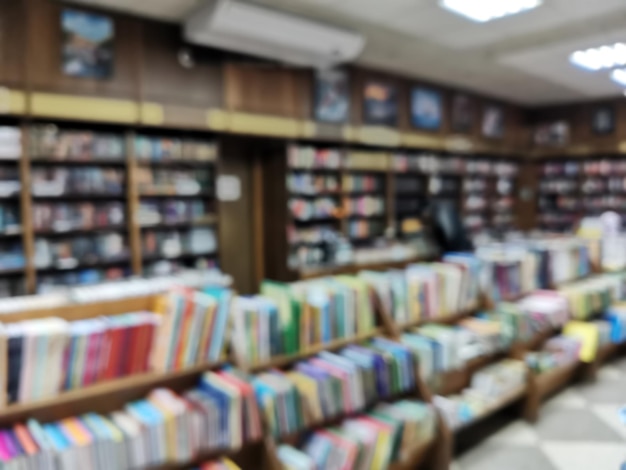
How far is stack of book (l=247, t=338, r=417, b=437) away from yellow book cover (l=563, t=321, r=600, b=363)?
208cm

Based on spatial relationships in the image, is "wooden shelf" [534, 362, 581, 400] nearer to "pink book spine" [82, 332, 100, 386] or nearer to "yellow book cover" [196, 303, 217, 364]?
"yellow book cover" [196, 303, 217, 364]

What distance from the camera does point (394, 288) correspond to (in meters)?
2.68

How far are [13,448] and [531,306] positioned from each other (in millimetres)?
3315

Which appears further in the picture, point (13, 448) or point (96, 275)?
point (96, 275)

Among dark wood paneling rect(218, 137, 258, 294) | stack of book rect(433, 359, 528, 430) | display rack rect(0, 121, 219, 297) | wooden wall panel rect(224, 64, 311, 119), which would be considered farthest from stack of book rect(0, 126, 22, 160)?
stack of book rect(433, 359, 528, 430)

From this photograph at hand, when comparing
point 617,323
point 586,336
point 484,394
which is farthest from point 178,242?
point 617,323

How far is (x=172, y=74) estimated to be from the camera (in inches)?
161

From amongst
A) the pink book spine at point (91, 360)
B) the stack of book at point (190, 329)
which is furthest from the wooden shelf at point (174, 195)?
the pink book spine at point (91, 360)

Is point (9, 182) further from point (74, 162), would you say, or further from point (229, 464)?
A: point (229, 464)

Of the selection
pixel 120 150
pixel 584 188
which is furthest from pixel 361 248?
pixel 584 188

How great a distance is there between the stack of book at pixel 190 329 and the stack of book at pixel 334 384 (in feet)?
0.88

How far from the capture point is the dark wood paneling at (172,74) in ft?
13.0

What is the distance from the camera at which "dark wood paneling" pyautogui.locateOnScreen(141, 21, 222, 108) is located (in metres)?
3.97

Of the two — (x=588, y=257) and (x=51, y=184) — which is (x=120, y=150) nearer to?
(x=51, y=184)
